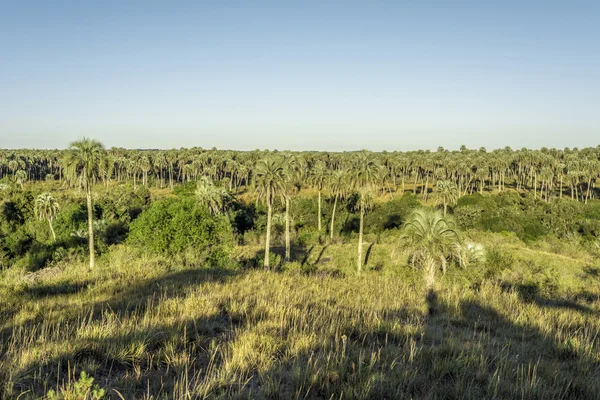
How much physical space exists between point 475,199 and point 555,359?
73602 mm

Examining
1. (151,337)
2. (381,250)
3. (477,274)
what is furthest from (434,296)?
(381,250)

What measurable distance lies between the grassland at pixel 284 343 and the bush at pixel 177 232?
2140 cm

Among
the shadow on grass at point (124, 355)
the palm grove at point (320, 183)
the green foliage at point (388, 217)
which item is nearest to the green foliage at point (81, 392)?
the shadow on grass at point (124, 355)

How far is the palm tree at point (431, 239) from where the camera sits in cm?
2531

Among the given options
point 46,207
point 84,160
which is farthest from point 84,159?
point 46,207

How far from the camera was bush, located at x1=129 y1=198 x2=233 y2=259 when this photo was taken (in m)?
29.5

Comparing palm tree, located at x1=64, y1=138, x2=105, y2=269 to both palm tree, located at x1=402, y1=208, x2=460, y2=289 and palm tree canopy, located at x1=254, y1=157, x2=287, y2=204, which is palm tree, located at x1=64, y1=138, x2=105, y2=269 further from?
palm tree, located at x1=402, y1=208, x2=460, y2=289

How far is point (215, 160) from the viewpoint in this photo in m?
122

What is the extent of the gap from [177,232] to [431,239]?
20.3 meters

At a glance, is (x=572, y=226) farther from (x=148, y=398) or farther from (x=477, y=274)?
(x=148, y=398)

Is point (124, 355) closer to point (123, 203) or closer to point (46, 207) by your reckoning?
point (46, 207)

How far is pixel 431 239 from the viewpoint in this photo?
83.8ft

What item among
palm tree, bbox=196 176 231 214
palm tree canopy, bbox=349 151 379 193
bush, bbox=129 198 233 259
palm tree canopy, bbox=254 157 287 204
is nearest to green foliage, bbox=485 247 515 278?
palm tree canopy, bbox=349 151 379 193

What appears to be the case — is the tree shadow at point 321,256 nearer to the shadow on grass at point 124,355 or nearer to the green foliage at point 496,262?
the green foliage at point 496,262
